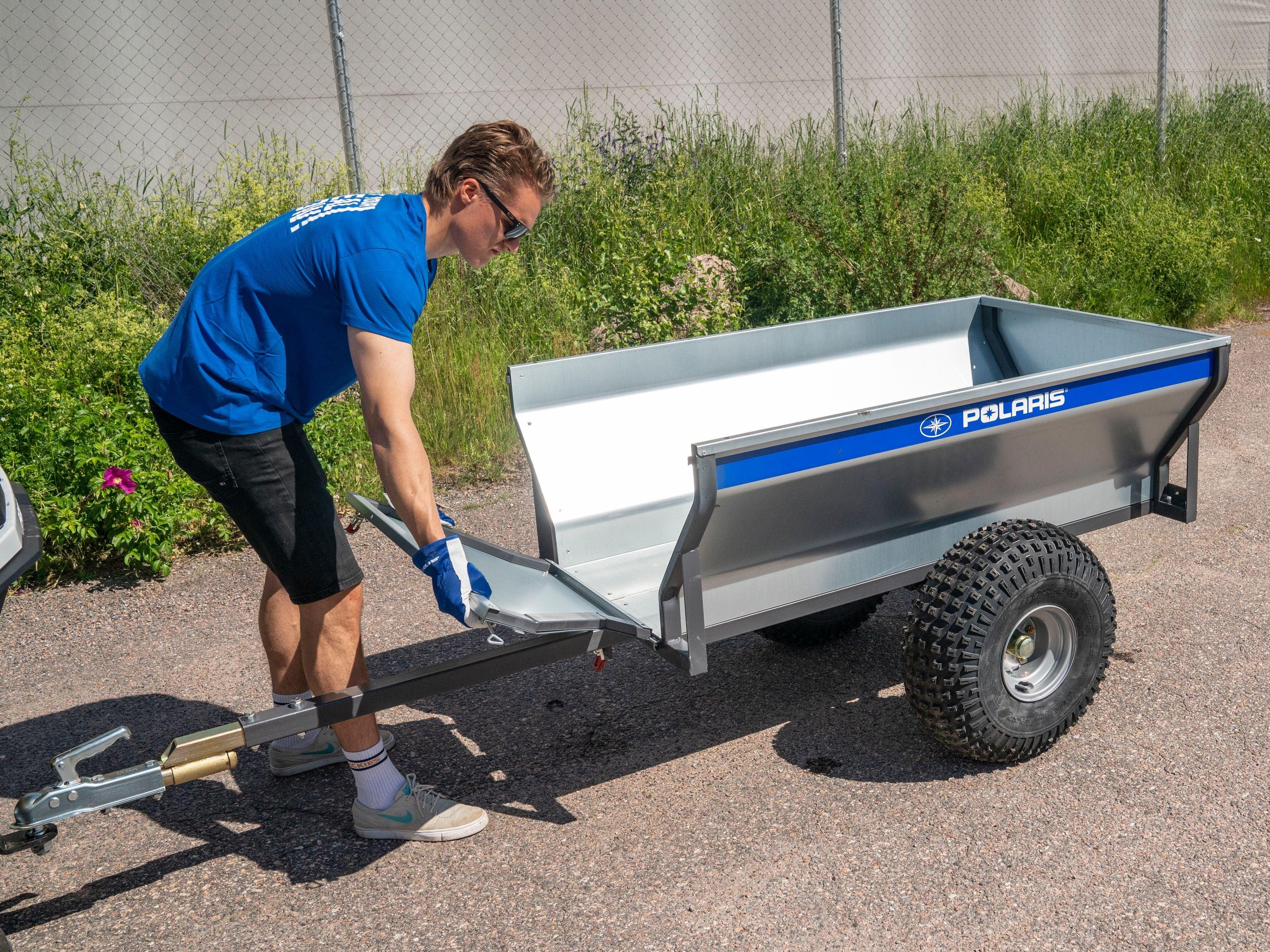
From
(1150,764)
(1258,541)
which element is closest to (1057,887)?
(1150,764)

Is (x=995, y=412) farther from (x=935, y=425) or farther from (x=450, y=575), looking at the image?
(x=450, y=575)

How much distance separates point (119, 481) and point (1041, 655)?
392 centimetres

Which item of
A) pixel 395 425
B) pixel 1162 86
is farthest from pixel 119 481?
pixel 1162 86

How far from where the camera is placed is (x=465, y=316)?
7469 millimetres

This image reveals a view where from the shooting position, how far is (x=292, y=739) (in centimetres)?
369

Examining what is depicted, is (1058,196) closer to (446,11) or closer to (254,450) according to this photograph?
(446,11)

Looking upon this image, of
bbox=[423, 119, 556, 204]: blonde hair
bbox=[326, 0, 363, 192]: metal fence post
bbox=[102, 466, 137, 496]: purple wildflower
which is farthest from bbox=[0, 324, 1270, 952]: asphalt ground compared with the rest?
bbox=[326, 0, 363, 192]: metal fence post

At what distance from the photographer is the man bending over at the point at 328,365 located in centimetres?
274

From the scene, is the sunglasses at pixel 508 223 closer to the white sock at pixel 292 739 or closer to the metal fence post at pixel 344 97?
the white sock at pixel 292 739

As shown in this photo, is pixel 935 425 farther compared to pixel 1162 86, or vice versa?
pixel 1162 86

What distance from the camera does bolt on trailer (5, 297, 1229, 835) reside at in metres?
2.95

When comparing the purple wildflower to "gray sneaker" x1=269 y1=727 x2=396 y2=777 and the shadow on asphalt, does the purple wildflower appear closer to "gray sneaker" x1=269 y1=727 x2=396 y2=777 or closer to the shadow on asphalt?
the shadow on asphalt

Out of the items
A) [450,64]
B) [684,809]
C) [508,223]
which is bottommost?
[684,809]

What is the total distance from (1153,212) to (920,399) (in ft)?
25.4
